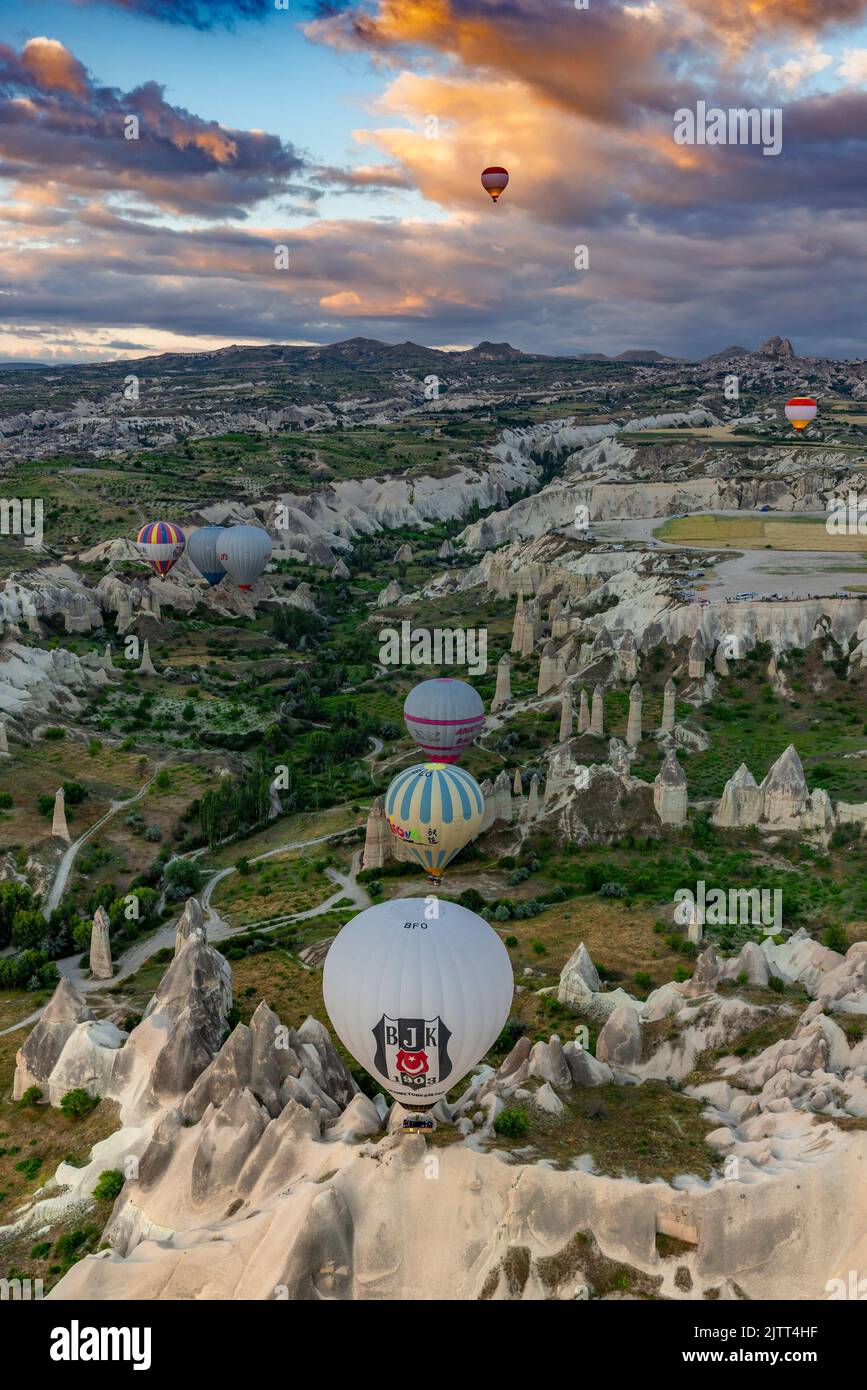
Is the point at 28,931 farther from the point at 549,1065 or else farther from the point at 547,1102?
the point at 547,1102

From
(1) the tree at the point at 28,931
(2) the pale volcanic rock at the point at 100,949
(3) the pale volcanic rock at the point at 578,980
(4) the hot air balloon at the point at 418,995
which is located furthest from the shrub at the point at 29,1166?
(3) the pale volcanic rock at the point at 578,980

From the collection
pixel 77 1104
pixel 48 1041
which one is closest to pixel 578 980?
pixel 77 1104

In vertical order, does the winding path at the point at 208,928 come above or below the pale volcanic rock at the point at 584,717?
below

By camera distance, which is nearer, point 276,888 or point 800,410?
point 276,888

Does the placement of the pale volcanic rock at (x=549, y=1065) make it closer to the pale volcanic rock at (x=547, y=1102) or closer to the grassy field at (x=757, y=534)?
the pale volcanic rock at (x=547, y=1102)

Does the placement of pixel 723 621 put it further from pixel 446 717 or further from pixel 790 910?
pixel 790 910

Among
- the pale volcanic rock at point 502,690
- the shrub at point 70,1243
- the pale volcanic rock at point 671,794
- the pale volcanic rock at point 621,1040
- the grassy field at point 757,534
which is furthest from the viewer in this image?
the grassy field at point 757,534
